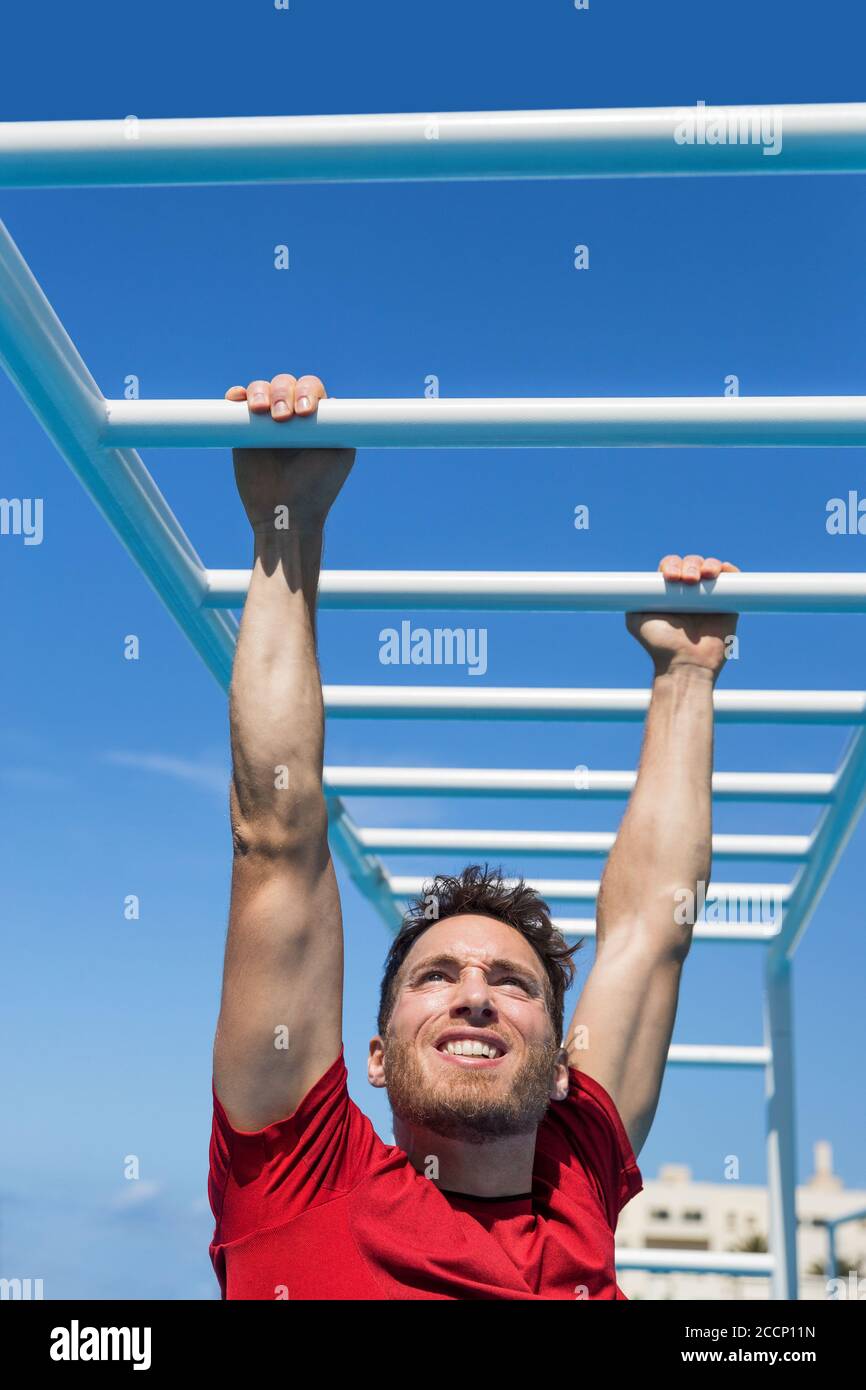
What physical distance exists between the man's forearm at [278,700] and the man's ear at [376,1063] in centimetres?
84

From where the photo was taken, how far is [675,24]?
2996mm

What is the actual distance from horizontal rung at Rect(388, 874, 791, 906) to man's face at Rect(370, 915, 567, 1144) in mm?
2315

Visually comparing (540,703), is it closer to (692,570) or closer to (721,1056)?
(692,570)

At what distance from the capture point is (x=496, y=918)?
3469 millimetres

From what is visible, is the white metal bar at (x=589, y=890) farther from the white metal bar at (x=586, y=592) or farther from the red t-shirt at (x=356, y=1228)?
the red t-shirt at (x=356, y=1228)

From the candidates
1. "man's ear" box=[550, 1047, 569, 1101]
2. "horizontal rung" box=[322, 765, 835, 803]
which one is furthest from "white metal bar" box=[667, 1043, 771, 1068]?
"man's ear" box=[550, 1047, 569, 1101]

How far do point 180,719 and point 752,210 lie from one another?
2795 mm

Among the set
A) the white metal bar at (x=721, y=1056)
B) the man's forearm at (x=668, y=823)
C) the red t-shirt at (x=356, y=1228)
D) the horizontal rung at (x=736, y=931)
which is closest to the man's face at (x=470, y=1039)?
the red t-shirt at (x=356, y=1228)

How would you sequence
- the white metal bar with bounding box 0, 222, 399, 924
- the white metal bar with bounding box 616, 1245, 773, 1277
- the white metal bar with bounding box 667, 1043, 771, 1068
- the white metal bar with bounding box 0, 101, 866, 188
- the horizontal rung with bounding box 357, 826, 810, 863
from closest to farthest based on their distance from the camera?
1. the white metal bar with bounding box 0, 101, 866, 188
2. the white metal bar with bounding box 0, 222, 399, 924
3. the horizontal rung with bounding box 357, 826, 810, 863
4. the white metal bar with bounding box 616, 1245, 773, 1277
5. the white metal bar with bounding box 667, 1043, 771, 1068

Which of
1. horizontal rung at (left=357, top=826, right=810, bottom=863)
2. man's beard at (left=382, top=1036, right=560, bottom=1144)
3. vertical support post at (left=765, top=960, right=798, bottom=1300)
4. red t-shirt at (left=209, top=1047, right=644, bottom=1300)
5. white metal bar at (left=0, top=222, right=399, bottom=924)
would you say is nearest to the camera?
white metal bar at (left=0, top=222, right=399, bottom=924)

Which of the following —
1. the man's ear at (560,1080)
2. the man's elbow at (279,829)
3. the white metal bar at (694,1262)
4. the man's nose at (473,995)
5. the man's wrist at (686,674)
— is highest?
the man's wrist at (686,674)

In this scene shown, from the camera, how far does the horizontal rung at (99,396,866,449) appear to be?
245 centimetres

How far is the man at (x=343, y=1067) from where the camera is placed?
2.70m

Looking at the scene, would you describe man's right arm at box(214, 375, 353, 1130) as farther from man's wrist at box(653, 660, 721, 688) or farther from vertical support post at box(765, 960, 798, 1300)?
vertical support post at box(765, 960, 798, 1300)
